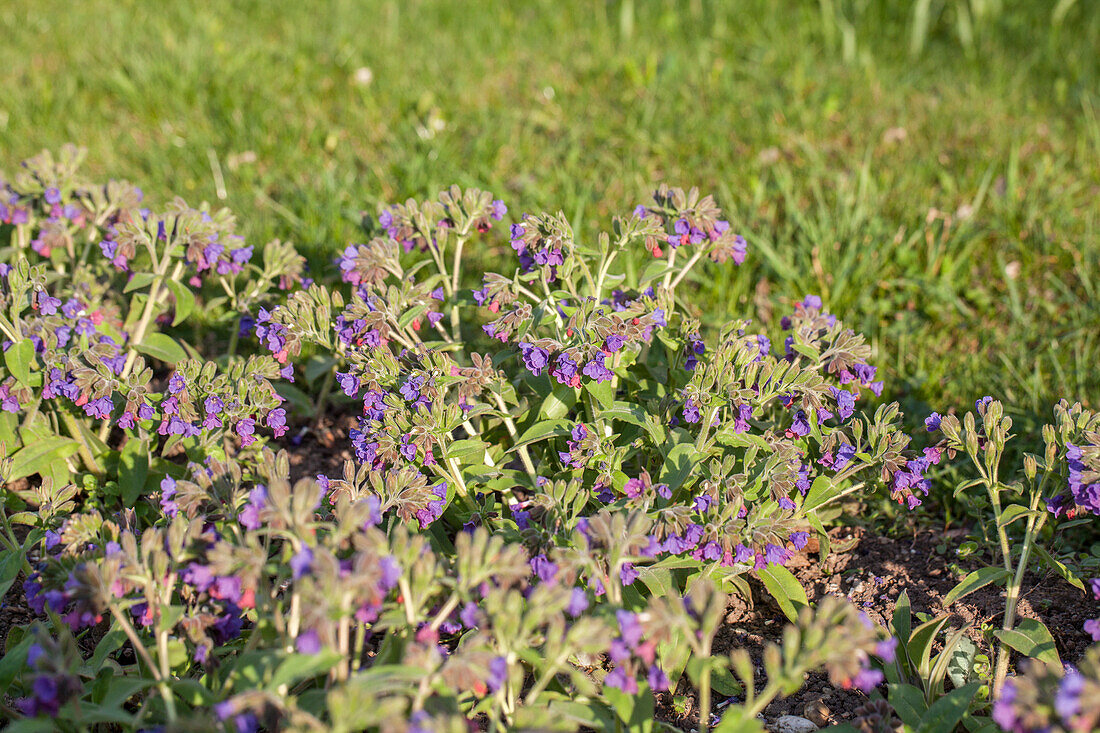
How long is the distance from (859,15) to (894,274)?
267 centimetres

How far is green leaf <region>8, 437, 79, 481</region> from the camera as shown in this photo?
9.03ft

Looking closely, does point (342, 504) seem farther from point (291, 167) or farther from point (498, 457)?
point (291, 167)

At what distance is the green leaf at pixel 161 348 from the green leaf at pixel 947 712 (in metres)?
2.29

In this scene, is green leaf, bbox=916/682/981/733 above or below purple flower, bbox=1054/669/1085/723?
below

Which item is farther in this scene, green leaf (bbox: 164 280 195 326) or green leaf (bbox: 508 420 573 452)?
green leaf (bbox: 164 280 195 326)

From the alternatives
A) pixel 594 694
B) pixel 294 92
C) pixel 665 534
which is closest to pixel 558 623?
pixel 594 694

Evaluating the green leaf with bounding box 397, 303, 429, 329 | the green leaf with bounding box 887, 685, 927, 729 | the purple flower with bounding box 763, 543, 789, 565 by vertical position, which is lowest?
the green leaf with bounding box 887, 685, 927, 729

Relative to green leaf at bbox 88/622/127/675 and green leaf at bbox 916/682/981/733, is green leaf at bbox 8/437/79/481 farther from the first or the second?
green leaf at bbox 916/682/981/733

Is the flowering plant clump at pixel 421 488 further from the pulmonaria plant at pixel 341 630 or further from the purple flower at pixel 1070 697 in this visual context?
the purple flower at pixel 1070 697

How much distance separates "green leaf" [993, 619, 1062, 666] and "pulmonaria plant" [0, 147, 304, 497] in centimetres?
194

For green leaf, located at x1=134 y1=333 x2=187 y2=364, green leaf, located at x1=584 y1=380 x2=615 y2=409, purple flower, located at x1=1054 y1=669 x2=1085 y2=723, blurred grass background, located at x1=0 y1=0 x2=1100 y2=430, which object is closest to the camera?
purple flower, located at x1=1054 y1=669 x2=1085 y2=723

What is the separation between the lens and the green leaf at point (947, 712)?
2.00 m

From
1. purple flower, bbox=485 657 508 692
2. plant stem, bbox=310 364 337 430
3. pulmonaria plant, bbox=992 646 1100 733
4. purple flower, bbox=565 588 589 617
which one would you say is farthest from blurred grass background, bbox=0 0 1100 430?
purple flower, bbox=485 657 508 692

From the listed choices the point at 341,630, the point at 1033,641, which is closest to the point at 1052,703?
the point at 1033,641
